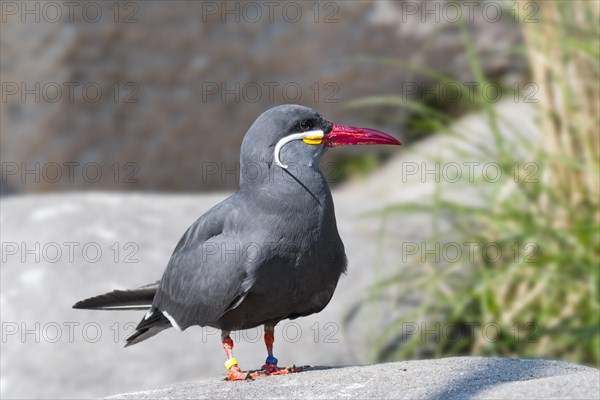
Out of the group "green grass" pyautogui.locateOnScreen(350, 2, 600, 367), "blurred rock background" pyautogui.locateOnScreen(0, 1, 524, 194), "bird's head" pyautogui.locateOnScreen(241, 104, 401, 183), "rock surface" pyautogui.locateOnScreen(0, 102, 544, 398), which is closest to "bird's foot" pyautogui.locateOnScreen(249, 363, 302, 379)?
"bird's head" pyautogui.locateOnScreen(241, 104, 401, 183)

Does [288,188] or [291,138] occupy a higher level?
[291,138]

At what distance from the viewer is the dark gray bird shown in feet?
10.9

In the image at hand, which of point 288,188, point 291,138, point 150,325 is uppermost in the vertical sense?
point 291,138

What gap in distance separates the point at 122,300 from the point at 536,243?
8.50 feet

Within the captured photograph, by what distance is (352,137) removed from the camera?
3535 mm

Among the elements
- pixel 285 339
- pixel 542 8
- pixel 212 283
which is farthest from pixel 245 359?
pixel 542 8

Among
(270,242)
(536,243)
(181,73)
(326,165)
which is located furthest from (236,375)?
(326,165)

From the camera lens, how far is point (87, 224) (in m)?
5.61

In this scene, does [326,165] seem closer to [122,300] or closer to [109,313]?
[109,313]

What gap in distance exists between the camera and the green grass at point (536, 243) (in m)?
5.35

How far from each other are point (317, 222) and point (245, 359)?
1.92m

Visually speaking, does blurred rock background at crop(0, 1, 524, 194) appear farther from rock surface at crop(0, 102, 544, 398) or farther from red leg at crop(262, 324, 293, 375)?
red leg at crop(262, 324, 293, 375)

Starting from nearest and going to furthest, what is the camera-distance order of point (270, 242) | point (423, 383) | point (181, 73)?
1. point (423, 383)
2. point (270, 242)
3. point (181, 73)

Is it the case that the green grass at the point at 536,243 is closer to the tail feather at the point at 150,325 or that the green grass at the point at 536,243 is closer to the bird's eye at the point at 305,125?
the tail feather at the point at 150,325
